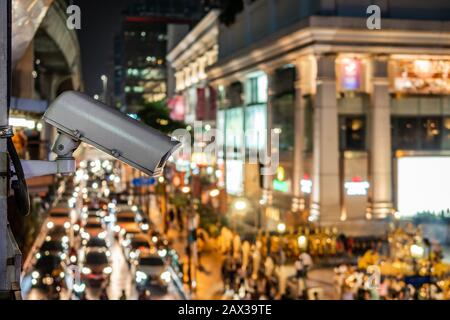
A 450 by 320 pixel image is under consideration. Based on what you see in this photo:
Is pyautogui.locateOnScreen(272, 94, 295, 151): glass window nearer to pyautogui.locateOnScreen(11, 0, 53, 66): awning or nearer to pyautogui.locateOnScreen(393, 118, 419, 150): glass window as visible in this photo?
pyautogui.locateOnScreen(393, 118, 419, 150): glass window

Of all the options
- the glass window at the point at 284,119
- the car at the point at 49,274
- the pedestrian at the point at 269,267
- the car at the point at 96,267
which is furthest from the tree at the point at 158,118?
the pedestrian at the point at 269,267

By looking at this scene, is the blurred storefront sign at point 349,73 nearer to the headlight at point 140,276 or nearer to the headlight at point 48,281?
the headlight at point 140,276

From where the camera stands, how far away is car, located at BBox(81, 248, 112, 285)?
81.1 feet

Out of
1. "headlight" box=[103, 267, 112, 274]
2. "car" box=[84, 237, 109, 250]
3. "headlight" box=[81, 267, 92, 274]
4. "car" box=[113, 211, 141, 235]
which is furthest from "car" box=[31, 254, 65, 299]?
"car" box=[113, 211, 141, 235]

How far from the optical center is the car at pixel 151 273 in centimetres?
2367

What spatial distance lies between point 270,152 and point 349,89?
27.8 feet

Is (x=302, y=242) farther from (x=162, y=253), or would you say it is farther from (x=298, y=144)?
(x=298, y=144)

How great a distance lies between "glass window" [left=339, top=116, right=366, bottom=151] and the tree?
1241 inches

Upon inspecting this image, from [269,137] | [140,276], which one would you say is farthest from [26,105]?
[269,137]

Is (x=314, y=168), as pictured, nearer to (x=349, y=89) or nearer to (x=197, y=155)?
(x=349, y=89)

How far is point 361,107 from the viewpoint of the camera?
35719mm

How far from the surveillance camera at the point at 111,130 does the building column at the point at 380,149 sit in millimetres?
32277

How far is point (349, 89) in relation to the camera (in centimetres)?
3544

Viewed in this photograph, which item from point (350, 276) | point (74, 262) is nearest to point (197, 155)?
point (74, 262)
